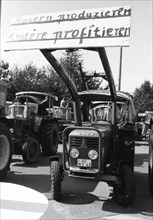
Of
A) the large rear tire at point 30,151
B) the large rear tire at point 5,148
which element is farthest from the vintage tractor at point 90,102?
the large rear tire at point 30,151

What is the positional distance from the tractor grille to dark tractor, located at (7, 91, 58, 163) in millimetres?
3225

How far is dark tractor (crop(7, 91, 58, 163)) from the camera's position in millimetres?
7758

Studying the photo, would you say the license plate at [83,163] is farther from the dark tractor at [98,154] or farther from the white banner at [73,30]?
the white banner at [73,30]

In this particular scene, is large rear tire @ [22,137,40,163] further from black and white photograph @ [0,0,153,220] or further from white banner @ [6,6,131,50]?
white banner @ [6,6,131,50]

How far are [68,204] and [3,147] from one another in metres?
2.19

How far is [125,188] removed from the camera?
4.30m

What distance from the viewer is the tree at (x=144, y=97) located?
35.0 metres

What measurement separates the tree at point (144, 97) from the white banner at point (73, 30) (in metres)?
31.4

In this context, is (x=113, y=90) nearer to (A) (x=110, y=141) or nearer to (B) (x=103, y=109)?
(A) (x=110, y=141)

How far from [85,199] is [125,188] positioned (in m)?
0.68

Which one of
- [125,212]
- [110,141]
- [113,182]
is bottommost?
[125,212]

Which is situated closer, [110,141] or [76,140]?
[76,140]

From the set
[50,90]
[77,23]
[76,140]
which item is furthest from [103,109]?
[50,90]

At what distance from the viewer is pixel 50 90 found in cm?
1659
